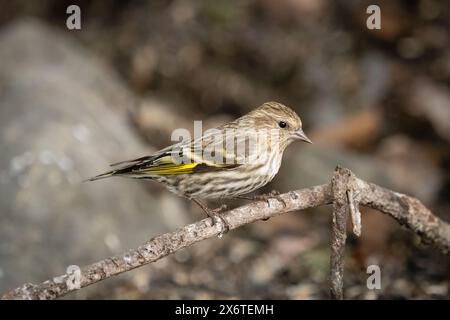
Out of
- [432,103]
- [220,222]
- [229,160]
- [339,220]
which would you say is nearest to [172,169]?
[229,160]

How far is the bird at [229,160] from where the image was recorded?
422cm

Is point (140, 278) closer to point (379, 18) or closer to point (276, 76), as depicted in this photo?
point (276, 76)

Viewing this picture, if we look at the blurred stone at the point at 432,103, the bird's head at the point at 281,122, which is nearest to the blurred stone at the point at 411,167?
the blurred stone at the point at 432,103

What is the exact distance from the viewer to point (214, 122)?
766cm

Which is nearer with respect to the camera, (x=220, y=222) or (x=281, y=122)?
(x=220, y=222)

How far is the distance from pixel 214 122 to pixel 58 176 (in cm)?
248

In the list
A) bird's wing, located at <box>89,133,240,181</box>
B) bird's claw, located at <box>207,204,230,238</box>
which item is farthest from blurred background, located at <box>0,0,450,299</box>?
bird's claw, located at <box>207,204,230,238</box>

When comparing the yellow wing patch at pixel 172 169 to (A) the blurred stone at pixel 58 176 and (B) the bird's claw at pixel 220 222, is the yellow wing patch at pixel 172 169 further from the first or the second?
(A) the blurred stone at pixel 58 176

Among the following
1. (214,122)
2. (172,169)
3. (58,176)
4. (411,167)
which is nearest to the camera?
(172,169)

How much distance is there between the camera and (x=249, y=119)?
441 cm

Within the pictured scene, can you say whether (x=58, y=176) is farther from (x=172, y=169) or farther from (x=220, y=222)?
(x=220, y=222)

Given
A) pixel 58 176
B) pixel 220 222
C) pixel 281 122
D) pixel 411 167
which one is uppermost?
pixel 411 167

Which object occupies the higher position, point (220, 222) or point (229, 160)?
point (229, 160)
